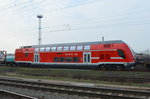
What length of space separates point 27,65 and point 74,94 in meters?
24.7

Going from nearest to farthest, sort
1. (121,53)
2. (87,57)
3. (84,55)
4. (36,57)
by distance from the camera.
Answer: (121,53)
(87,57)
(84,55)
(36,57)

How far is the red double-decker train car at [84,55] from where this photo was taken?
25.6 metres

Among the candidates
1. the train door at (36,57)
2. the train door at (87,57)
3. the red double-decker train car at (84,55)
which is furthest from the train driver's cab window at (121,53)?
the train door at (36,57)

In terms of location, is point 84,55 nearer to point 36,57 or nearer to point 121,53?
point 121,53

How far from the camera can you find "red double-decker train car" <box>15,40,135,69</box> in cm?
2558

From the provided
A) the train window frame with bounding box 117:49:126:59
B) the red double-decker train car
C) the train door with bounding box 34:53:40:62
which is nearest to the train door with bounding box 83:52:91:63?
the red double-decker train car

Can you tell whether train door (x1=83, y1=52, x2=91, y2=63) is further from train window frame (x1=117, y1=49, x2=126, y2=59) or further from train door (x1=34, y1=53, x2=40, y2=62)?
train door (x1=34, y1=53, x2=40, y2=62)

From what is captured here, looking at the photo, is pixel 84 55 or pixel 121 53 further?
pixel 84 55

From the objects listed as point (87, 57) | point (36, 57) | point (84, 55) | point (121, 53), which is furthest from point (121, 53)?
point (36, 57)

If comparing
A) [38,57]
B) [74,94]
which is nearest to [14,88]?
[74,94]

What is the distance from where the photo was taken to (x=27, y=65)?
118 ft

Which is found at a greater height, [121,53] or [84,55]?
[121,53]

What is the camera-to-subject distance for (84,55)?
93.0ft

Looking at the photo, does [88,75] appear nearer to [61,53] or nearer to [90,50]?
[90,50]
